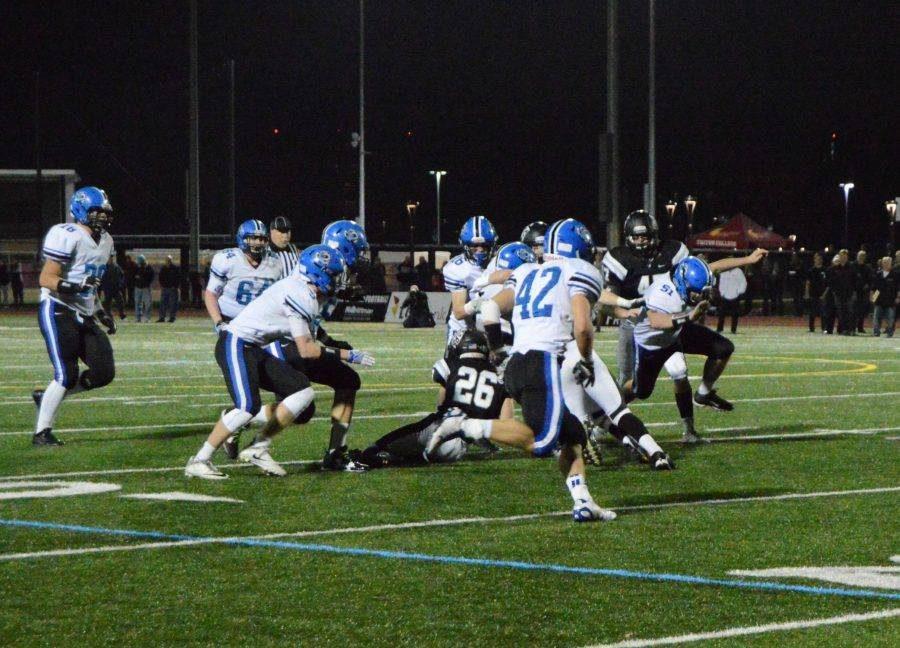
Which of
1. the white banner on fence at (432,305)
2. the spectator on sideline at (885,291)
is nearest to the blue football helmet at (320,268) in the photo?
the spectator on sideline at (885,291)

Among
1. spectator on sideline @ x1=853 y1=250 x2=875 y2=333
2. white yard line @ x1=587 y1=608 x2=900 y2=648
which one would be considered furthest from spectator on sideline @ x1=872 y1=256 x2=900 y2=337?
white yard line @ x1=587 y1=608 x2=900 y2=648

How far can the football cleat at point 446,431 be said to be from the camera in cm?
1047

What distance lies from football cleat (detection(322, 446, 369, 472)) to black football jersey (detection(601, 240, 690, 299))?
2.63 m

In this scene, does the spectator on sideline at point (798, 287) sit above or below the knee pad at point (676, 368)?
below

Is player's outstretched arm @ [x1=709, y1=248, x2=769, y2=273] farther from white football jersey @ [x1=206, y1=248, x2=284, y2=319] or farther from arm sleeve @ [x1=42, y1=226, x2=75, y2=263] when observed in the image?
arm sleeve @ [x1=42, y1=226, x2=75, y2=263]

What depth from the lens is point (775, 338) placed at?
99.5 feet

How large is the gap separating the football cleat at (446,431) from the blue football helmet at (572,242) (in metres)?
2.07

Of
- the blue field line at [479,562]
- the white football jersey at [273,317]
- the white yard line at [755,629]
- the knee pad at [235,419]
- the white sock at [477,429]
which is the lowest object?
the blue field line at [479,562]

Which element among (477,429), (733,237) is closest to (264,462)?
(477,429)

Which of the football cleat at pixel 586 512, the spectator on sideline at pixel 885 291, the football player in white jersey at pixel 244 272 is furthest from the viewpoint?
the spectator on sideline at pixel 885 291

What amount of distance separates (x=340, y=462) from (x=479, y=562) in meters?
3.64

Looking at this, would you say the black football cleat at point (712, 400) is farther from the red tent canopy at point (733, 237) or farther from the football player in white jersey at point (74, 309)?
the red tent canopy at point (733, 237)

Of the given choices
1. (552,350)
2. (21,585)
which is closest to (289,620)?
(21,585)

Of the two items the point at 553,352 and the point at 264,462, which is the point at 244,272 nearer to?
the point at 264,462
